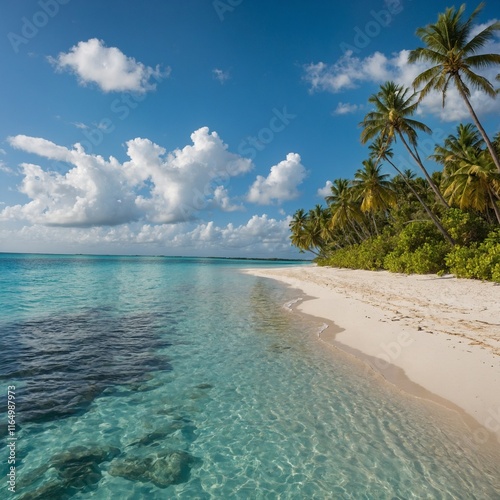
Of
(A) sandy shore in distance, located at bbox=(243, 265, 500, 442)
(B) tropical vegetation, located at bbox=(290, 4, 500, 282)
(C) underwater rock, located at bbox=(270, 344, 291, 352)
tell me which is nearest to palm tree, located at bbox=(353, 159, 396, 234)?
(B) tropical vegetation, located at bbox=(290, 4, 500, 282)

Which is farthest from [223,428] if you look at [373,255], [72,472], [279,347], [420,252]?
[373,255]

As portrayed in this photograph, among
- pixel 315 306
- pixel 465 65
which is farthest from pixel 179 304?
pixel 465 65

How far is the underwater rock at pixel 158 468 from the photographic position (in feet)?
12.8

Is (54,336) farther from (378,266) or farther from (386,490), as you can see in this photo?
(378,266)

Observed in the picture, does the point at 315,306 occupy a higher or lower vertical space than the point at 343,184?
lower

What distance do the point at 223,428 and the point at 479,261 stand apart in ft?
61.7

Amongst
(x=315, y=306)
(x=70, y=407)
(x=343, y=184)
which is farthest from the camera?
(x=343, y=184)

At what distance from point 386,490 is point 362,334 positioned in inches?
272

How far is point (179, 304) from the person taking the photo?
18.2 meters

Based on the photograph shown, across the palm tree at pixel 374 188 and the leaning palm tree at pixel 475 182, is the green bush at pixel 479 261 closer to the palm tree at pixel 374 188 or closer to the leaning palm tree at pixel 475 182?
the leaning palm tree at pixel 475 182

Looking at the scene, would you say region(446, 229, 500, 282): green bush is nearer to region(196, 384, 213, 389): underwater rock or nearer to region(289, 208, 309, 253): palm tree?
→ region(196, 384, 213, 389): underwater rock

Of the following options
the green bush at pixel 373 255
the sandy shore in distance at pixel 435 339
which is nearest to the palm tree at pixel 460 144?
the green bush at pixel 373 255

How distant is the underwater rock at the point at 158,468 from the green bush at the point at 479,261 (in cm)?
1802

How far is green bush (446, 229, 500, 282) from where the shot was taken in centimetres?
1697
